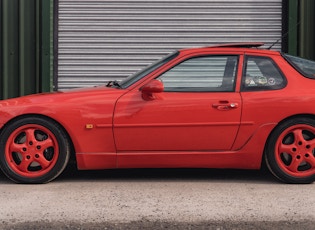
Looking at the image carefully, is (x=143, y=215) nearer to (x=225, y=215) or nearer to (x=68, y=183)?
(x=225, y=215)

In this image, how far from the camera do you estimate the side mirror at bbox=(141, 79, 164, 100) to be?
187 inches

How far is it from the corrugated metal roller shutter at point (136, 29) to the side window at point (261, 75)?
3765 millimetres

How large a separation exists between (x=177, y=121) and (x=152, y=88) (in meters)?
0.41

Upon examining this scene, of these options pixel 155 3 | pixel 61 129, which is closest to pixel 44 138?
pixel 61 129

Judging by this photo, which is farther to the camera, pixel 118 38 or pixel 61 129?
pixel 118 38

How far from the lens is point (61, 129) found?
4.86 metres

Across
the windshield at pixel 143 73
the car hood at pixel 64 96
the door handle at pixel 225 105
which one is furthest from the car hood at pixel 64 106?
the door handle at pixel 225 105

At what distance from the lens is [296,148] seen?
192 inches

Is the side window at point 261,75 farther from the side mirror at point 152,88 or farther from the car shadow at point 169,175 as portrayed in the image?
the car shadow at point 169,175

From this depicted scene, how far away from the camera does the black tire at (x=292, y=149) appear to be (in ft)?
15.9

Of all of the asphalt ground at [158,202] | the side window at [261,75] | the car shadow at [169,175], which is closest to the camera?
the asphalt ground at [158,202]

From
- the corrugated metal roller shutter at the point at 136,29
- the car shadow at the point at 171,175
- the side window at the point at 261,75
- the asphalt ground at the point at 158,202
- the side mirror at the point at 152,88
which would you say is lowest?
the car shadow at the point at 171,175

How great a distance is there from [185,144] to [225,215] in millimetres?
1159

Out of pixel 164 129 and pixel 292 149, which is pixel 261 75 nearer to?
pixel 292 149
